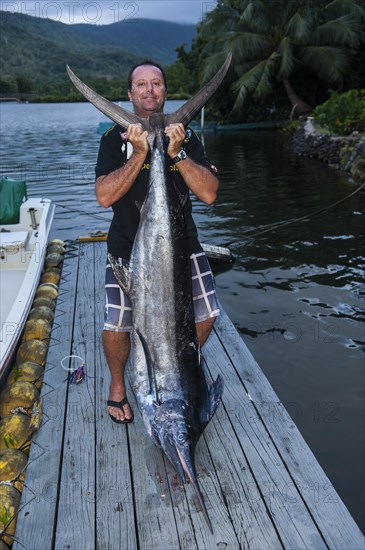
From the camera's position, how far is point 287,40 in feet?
102

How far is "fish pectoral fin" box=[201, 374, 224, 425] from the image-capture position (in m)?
3.18

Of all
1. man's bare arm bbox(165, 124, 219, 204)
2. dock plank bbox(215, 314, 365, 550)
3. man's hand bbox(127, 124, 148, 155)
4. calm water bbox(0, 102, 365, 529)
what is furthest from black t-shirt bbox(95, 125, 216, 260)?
calm water bbox(0, 102, 365, 529)

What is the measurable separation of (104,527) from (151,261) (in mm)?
1522

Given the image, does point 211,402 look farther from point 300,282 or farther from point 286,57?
point 286,57

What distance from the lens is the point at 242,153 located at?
25.7 metres

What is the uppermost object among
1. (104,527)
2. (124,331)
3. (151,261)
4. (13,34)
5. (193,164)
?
(13,34)

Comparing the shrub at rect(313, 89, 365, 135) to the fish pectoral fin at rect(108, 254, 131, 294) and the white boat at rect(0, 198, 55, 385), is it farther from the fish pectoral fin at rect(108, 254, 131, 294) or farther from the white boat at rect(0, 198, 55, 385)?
the fish pectoral fin at rect(108, 254, 131, 294)

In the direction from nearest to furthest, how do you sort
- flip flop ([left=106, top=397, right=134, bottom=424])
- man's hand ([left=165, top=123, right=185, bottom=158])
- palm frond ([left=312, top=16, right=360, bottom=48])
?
man's hand ([left=165, top=123, right=185, bottom=158]) < flip flop ([left=106, top=397, right=134, bottom=424]) < palm frond ([left=312, top=16, right=360, bottom=48])

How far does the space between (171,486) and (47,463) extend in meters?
0.86

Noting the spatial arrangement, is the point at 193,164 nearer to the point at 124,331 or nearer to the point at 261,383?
the point at 124,331

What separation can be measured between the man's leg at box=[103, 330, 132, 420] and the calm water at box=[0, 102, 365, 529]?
199 centimetres

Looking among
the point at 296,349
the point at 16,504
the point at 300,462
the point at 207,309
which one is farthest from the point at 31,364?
the point at 296,349

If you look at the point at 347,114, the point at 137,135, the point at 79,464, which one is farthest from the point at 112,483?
the point at 347,114

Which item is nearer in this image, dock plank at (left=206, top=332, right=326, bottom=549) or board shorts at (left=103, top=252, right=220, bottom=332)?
dock plank at (left=206, top=332, right=326, bottom=549)
